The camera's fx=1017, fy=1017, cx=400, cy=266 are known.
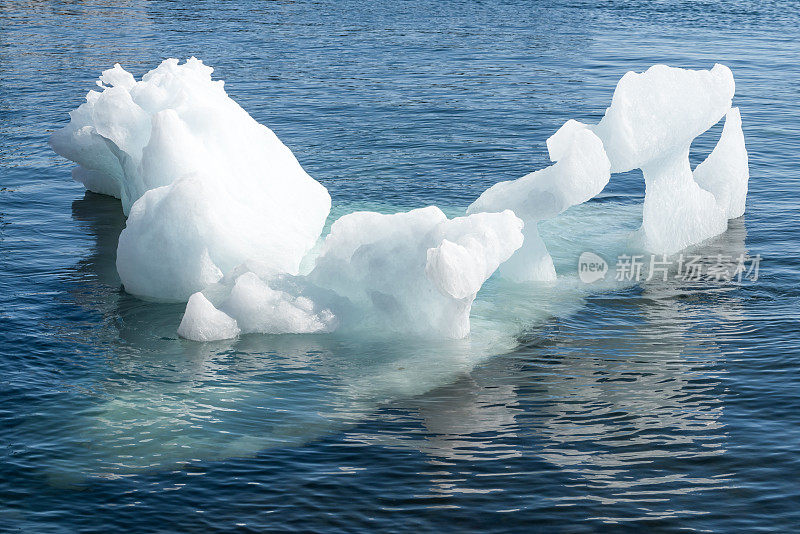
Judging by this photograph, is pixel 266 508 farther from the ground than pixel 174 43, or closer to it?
closer to it

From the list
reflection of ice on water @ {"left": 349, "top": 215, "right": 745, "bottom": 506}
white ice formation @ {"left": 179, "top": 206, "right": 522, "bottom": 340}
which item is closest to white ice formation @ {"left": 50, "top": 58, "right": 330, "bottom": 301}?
white ice formation @ {"left": 179, "top": 206, "right": 522, "bottom": 340}

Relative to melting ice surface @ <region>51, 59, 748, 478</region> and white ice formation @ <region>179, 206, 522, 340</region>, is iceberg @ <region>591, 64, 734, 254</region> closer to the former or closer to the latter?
melting ice surface @ <region>51, 59, 748, 478</region>

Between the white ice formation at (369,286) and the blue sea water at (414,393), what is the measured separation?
0.29 m

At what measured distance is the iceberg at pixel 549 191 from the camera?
14078 millimetres

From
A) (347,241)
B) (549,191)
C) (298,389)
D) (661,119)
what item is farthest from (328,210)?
(298,389)

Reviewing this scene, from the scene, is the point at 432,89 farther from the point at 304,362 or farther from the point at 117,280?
the point at 304,362

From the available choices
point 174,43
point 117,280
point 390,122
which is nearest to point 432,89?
point 390,122

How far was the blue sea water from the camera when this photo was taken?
968 centimetres

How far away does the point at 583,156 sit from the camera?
1406 cm

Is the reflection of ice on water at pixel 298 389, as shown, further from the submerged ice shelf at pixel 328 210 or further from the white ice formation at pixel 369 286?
the submerged ice shelf at pixel 328 210

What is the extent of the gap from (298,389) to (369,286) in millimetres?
2241

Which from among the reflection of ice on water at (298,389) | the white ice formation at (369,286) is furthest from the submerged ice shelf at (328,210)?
the reflection of ice on water at (298,389)

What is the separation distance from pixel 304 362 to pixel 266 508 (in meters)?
3.23

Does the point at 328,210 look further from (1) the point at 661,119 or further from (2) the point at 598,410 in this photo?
(2) the point at 598,410
